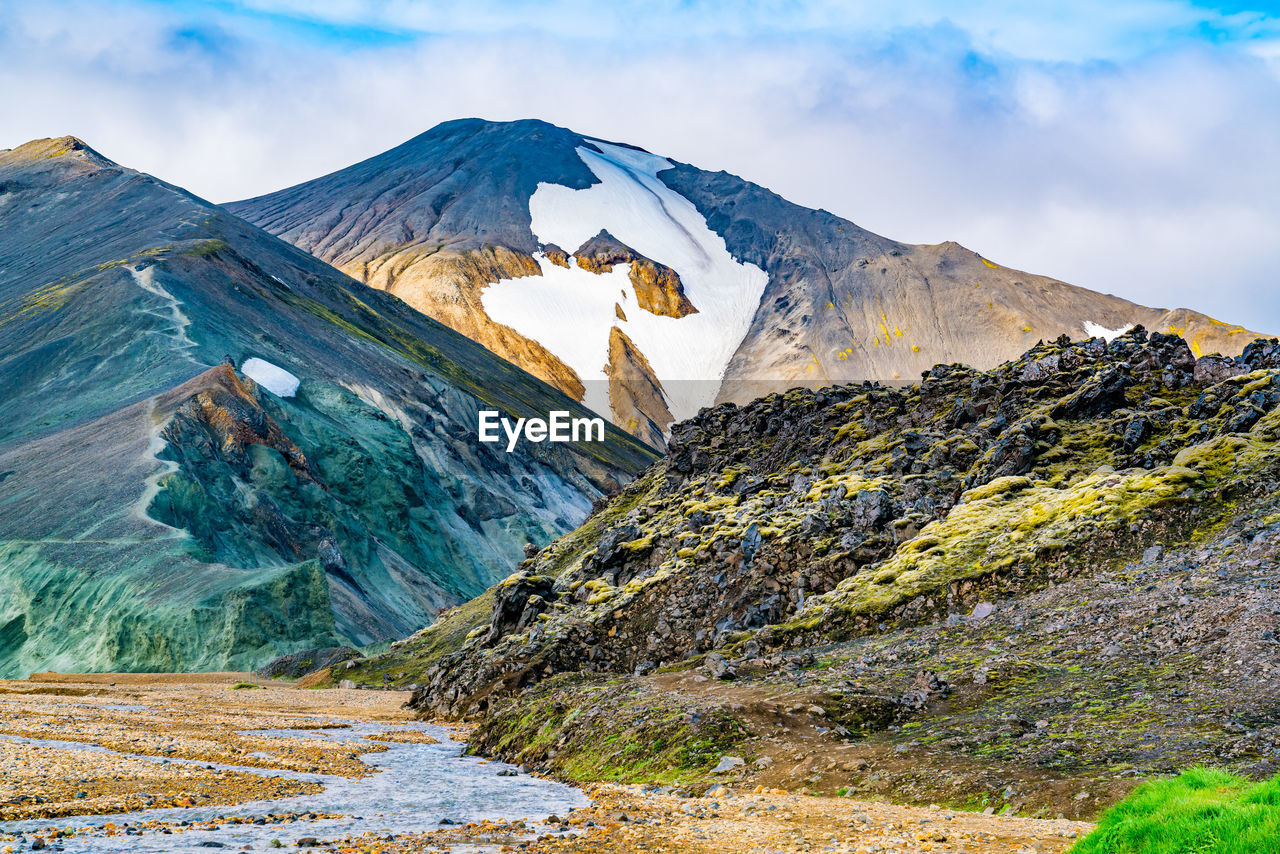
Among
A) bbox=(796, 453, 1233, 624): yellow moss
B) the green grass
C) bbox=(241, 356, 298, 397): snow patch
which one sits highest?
bbox=(241, 356, 298, 397): snow patch

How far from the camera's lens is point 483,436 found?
163m

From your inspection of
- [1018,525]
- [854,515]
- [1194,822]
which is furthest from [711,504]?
[1194,822]

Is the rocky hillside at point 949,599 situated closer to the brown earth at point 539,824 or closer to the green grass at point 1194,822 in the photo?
the brown earth at point 539,824

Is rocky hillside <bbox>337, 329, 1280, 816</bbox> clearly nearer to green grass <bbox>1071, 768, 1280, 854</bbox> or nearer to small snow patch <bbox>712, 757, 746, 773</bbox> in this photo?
small snow patch <bbox>712, 757, 746, 773</bbox>

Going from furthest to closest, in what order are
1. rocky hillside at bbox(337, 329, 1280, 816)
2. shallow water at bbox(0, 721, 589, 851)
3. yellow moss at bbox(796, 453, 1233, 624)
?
yellow moss at bbox(796, 453, 1233, 624)
rocky hillside at bbox(337, 329, 1280, 816)
shallow water at bbox(0, 721, 589, 851)

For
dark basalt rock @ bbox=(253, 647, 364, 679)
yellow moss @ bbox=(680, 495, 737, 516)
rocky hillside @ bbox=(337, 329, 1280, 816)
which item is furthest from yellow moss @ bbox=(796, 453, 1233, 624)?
dark basalt rock @ bbox=(253, 647, 364, 679)

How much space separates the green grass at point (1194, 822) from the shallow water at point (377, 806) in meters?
11.5

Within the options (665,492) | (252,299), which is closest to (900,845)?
(665,492)

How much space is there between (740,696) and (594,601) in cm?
1925

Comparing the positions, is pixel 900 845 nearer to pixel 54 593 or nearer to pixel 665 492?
pixel 665 492

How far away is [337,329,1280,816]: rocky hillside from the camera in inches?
811

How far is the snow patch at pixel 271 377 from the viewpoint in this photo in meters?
120

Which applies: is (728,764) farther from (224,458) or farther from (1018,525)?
(224,458)

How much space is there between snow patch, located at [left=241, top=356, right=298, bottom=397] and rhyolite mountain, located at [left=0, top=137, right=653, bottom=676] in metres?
0.40
